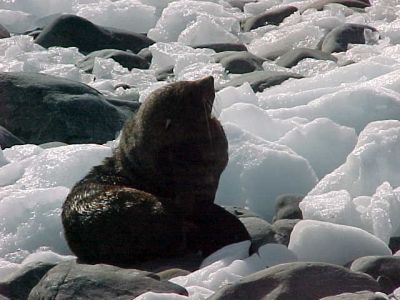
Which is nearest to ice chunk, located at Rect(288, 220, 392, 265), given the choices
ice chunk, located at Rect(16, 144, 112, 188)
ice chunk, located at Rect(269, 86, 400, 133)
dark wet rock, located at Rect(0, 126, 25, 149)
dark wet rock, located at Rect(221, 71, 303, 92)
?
ice chunk, located at Rect(16, 144, 112, 188)

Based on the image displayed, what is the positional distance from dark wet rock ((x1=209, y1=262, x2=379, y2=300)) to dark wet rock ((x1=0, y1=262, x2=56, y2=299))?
1.09 meters

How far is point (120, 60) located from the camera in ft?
34.4

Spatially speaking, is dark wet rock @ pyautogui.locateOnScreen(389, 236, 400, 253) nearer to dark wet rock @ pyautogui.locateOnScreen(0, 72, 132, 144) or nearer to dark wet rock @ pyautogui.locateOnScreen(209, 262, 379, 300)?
dark wet rock @ pyautogui.locateOnScreen(209, 262, 379, 300)

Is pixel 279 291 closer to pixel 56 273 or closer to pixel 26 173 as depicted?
pixel 56 273

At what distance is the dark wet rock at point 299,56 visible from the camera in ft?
32.3

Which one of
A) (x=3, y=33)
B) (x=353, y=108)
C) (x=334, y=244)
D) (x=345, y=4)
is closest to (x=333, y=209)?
(x=334, y=244)

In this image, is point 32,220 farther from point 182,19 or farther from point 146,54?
point 182,19

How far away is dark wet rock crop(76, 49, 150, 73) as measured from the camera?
34.4ft

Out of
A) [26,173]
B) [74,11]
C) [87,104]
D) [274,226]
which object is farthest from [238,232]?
[74,11]

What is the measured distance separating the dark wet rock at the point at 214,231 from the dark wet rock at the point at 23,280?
2.53ft

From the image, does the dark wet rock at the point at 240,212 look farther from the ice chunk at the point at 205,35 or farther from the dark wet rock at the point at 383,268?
the ice chunk at the point at 205,35

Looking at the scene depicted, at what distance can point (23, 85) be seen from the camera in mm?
8656

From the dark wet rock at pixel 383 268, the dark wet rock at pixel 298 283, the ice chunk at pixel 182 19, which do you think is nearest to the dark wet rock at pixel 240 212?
the dark wet rock at pixel 383 268

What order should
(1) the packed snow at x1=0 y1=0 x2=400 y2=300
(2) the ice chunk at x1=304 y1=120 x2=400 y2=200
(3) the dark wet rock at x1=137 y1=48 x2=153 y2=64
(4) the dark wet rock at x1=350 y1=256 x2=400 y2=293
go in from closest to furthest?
(4) the dark wet rock at x1=350 y1=256 x2=400 y2=293
(1) the packed snow at x1=0 y1=0 x2=400 y2=300
(2) the ice chunk at x1=304 y1=120 x2=400 y2=200
(3) the dark wet rock at x1=137 y1=48 x2=153 y2=64
